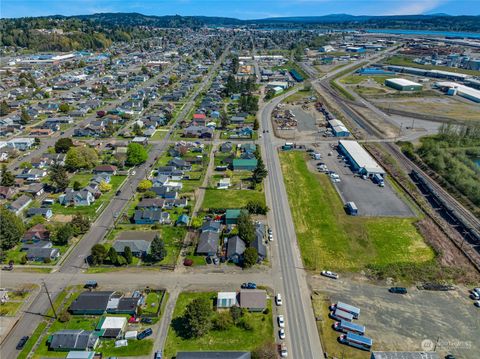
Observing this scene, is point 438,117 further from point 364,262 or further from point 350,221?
point 364,262

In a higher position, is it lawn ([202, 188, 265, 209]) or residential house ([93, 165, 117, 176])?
residential house ([93, 165, 117, 176])

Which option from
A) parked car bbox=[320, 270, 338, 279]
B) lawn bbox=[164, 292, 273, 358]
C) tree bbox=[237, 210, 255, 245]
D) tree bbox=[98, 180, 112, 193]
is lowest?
lawn bbox=[164, 292, 273, 358]

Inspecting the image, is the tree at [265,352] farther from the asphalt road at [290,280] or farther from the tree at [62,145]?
the tree at [62,145]

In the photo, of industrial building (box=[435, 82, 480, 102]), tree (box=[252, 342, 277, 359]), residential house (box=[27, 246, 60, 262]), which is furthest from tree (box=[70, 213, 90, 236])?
industrial building (box=[435, 82, 480, 102])

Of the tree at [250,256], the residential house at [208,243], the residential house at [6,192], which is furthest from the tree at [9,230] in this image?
the tree at [250,256]

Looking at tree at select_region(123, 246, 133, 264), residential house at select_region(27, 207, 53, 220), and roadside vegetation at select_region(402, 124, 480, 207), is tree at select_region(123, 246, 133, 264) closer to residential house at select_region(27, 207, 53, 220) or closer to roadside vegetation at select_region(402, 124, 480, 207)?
residential house at select_region(27, 207, 53, 220)

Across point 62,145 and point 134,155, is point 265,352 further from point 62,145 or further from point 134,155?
point 62,145
